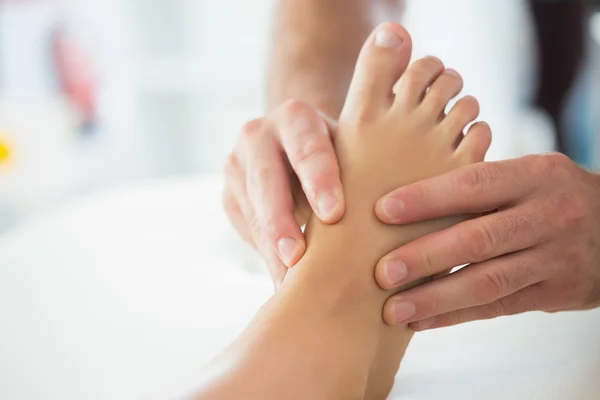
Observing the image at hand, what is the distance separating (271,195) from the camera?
0.72 m

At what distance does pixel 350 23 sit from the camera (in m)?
1.32

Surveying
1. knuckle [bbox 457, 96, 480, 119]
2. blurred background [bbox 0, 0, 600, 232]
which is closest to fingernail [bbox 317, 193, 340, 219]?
knuckle [bbox 457, 96, 480, 119]

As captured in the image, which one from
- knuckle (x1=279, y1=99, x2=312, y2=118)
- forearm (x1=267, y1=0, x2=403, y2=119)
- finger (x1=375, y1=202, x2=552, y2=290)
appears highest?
forearm (x1=267, y1=0, x2=403, y2=119)

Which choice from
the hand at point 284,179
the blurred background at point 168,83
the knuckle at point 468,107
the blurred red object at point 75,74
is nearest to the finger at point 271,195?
the hand at point 284,179

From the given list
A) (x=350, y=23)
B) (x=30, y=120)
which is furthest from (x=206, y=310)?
(x=30, y=120)

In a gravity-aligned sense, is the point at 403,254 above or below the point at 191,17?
below

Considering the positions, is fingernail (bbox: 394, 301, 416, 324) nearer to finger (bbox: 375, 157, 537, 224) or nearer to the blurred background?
finger (bbox: 375, 157, 537, 224)

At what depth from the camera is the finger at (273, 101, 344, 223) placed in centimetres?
69

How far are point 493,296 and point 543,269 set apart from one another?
0.20 ft

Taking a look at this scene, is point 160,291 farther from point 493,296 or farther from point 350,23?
point 350,23

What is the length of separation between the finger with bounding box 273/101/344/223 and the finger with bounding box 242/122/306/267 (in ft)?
0.06

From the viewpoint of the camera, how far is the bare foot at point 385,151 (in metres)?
0.68

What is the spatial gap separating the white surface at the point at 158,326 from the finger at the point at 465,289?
7cm

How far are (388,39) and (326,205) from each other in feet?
0.76
